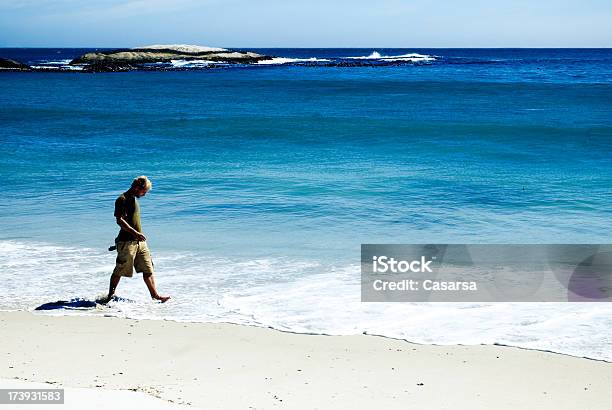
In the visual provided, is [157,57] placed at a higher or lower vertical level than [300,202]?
higher

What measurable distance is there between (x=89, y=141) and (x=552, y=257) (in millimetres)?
19855

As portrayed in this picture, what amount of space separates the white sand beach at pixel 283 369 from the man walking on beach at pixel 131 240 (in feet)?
2.71

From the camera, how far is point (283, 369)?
6.80m

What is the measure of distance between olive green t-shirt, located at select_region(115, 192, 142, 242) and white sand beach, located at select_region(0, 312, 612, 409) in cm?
109

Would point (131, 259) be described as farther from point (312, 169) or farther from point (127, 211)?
point (312, 169)

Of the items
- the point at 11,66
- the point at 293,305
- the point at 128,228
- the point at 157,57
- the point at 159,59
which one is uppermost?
the point at 157,57

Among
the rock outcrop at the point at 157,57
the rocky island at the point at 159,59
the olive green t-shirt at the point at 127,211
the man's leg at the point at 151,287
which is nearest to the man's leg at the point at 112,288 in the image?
the man's leg at the point at 151,287

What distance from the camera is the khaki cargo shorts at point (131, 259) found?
8664 millimetres

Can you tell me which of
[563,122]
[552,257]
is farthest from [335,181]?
[563,122]

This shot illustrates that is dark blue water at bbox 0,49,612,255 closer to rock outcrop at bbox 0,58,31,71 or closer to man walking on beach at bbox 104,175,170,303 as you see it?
man walking on beach at bbox 104,175,170,303

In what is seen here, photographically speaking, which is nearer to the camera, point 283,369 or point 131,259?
point 283,369

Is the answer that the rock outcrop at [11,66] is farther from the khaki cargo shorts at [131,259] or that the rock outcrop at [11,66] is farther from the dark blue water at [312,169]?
the khaki cargo shorts at [131,259]

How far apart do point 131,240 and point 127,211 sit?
0.33m

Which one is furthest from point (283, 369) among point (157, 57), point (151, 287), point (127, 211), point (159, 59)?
point (157, 57)
